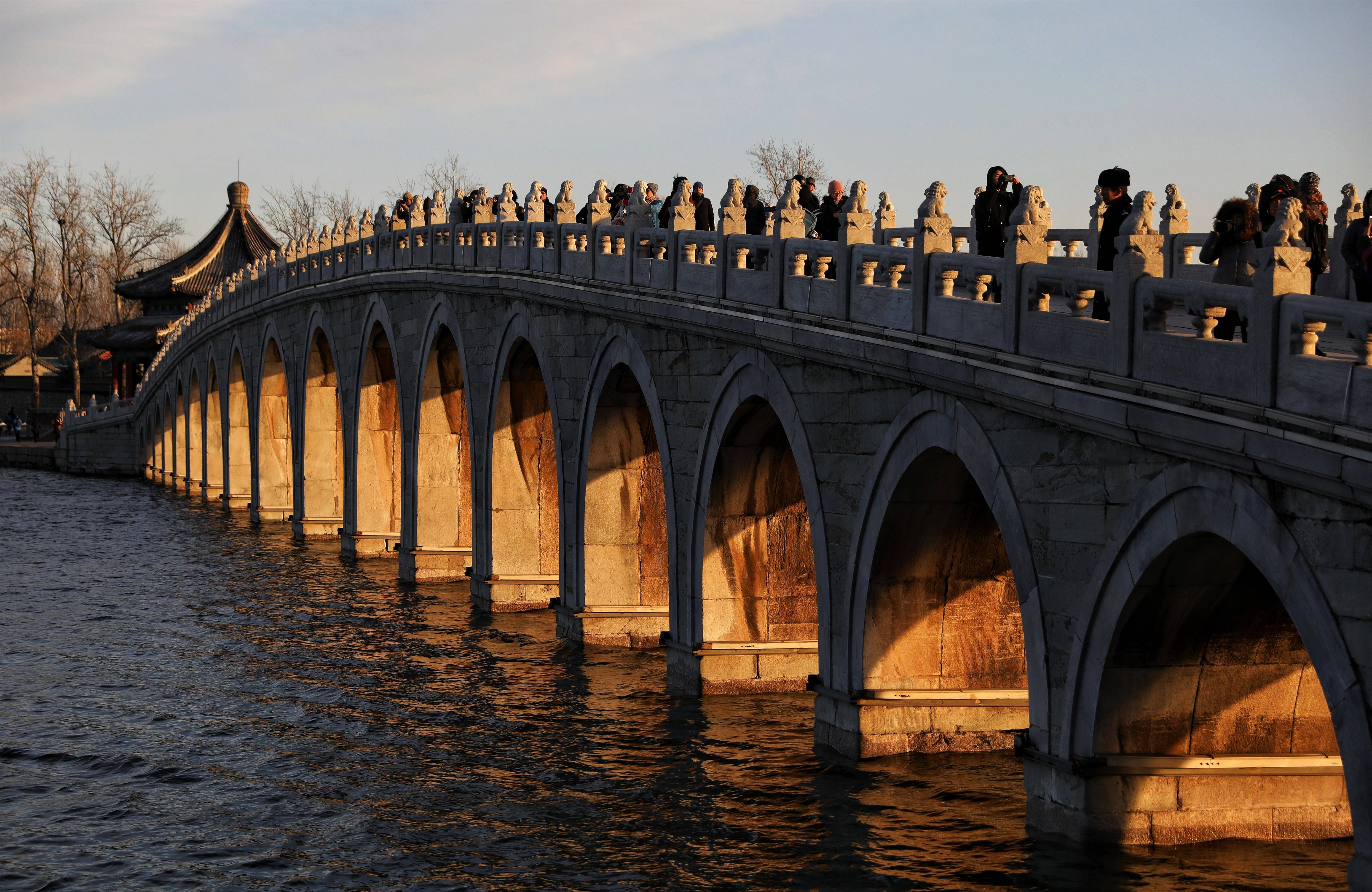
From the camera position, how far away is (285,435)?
124ft

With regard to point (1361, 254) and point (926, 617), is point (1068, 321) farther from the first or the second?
point (926, 617)

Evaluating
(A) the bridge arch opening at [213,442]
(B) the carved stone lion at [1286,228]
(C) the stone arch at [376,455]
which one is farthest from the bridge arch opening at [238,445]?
(B) the carved stone lion at [1286,228]

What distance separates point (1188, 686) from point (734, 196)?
7.60 m

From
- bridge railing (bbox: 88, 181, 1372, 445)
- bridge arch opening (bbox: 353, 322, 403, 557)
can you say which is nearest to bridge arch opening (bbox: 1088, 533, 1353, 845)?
bridge railing (bbox: 88, 181, 1372, 445)

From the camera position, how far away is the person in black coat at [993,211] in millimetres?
11680

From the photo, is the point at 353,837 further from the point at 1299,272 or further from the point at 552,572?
the point at 552,572

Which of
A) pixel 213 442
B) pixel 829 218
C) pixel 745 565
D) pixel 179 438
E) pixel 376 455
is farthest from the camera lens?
pixel 179 438

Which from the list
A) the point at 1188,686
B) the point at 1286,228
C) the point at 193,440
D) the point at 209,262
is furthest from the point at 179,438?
the point at 1286,228

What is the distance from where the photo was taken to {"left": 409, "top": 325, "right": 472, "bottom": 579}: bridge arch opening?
24969mm

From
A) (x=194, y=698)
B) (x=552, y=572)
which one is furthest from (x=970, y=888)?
(x=552, y=572)

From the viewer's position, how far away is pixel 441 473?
25.0 m

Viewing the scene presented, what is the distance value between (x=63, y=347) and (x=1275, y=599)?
8357cm

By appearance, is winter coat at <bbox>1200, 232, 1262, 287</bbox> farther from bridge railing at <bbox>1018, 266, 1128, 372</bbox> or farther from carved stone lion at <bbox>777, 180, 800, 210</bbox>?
carved stone lion at <bbox>777, 180, 800, 210</bbox>

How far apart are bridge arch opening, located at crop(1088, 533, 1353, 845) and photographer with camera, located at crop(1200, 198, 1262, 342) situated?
5.59ft
